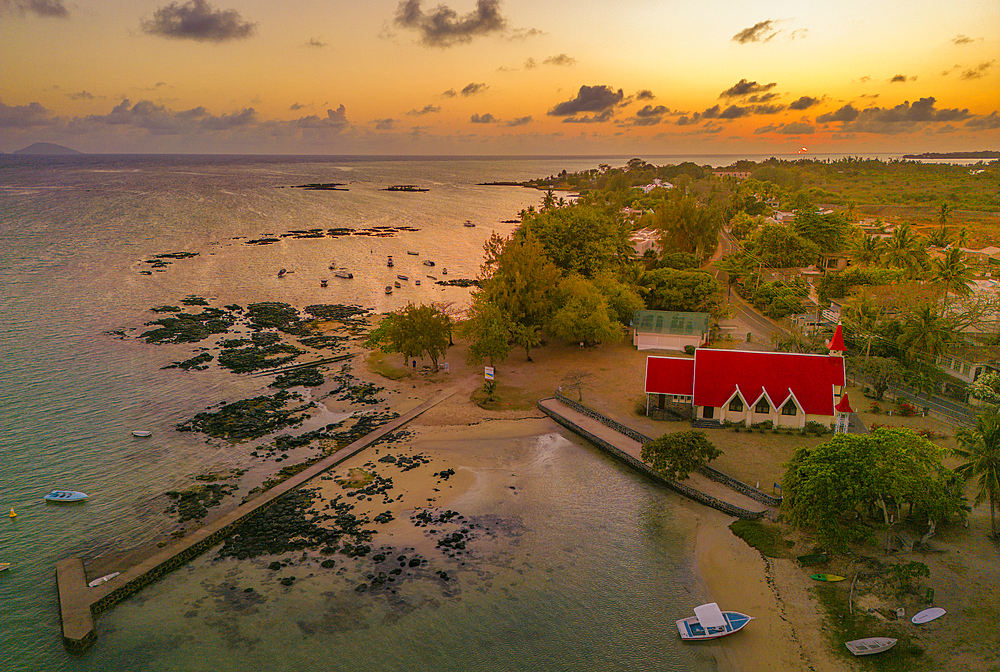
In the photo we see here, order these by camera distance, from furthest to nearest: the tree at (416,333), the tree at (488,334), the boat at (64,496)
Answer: the tree at (416,333) < the tree at (488,334) < the boat at (64,496)

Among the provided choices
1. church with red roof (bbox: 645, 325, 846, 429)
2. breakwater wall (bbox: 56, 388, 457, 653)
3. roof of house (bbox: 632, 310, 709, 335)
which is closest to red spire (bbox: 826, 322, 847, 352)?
church with red roof (bbox: 645, 325, 846, 429)

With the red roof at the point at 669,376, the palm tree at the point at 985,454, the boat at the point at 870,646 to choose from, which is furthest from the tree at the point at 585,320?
the boat at the point at 870,646

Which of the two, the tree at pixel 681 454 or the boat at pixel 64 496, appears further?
the tree at pixel 681 454

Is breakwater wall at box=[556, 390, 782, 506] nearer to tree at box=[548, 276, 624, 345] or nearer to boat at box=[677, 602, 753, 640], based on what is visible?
boat at box=[677, 602, 753, 640]

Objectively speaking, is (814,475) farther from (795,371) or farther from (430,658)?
(430,658)

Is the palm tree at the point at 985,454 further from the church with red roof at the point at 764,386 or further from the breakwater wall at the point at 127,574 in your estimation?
the breakwater wall at the point at 127,574

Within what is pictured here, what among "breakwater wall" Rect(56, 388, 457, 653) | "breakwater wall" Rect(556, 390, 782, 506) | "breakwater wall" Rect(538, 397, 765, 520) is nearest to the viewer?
"breakwater wall" Rect(56, 388, 457, 653)

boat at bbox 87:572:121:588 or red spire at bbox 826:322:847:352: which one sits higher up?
red spire at bbox 826:322:847:352
